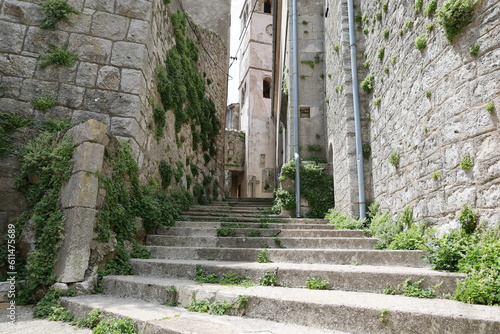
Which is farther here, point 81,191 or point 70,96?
point 70,96

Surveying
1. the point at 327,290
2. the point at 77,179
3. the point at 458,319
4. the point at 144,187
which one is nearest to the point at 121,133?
the point at 144,187

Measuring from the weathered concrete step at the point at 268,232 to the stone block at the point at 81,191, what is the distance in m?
1.81

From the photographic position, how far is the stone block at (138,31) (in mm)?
5562

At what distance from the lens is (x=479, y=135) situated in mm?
3131

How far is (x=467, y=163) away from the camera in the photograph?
322 cm

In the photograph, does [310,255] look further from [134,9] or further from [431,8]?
[134,9]

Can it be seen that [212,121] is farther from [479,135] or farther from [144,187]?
[479,135]

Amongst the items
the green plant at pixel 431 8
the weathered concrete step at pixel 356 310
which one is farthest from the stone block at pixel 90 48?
the green plant at pixel 431 8

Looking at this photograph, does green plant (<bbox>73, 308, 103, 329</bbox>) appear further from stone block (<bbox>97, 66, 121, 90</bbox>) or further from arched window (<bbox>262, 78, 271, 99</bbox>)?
arched window (<bbox>262, 78, 271, 99</bbox>)

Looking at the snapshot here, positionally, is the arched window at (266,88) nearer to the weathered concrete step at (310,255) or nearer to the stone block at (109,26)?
the stone block at (109,26)

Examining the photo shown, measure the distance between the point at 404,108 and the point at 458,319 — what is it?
308 centimetres

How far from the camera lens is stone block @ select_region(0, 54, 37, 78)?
5000mm

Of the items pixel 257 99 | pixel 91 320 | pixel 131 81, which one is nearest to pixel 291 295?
pixel 91 320

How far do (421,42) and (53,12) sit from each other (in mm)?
5187
